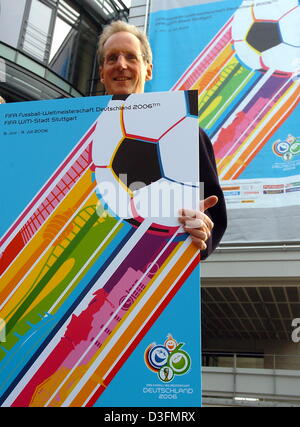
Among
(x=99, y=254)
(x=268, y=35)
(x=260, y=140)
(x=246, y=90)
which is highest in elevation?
(x=268, y=35)

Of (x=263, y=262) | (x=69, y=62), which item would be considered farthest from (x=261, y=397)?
(x=69, y=62)

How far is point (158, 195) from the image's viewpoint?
0.74 meters

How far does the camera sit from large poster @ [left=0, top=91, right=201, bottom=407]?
0.66 metres

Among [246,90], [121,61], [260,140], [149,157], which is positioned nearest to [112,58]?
[121,61]

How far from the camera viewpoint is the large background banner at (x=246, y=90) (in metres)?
4.46

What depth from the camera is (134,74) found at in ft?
3.45

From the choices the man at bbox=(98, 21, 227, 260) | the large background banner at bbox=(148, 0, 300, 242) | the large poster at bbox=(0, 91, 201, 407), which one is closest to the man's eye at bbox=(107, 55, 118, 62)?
the man at bbox=(98, 21, 227, 260)

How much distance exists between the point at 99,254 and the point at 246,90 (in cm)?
449

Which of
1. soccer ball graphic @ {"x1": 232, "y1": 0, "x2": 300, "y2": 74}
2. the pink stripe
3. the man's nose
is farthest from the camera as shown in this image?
soccer ball graphic @ {"x1": 232, "y1": 0, "x2": 300, "y2": 74}

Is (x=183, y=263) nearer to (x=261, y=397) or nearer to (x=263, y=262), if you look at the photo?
(x=263, y=262)

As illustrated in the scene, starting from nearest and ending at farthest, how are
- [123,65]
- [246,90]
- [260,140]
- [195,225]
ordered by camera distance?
1. [195,225]
2. [123,65]
3. [260,140]
4. [246,90]

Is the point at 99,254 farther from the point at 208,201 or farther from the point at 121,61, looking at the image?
the point at 121,61

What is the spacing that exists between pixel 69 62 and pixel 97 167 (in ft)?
21.3

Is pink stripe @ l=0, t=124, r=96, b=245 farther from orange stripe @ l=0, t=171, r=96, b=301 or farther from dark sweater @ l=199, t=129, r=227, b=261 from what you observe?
dark sweater @ l=199, t=129, r=227, b=261
